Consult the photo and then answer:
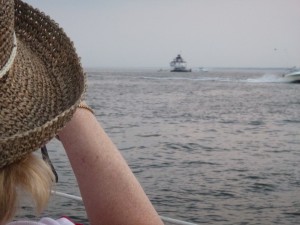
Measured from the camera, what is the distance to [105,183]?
47.8 inches

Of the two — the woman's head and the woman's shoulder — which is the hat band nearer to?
the woman's head

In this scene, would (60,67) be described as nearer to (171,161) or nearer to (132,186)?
(132,186)

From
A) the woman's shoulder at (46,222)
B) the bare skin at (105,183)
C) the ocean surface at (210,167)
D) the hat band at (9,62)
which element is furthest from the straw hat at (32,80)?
the woman's shoulder at (46,222)

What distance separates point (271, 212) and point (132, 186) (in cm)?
719

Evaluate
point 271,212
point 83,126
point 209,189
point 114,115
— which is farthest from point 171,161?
point 114,115

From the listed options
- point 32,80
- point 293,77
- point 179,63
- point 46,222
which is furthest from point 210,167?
point 179,63

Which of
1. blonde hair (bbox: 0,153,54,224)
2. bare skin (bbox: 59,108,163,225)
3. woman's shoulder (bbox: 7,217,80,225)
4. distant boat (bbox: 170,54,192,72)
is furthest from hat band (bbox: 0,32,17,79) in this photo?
distant boat (bbox: 170,54,192,72)

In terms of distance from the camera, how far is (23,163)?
33.8 inches

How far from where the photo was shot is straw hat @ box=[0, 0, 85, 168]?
809 millimetres

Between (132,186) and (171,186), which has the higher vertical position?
(132,186)

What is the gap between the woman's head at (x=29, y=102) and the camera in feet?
2.66

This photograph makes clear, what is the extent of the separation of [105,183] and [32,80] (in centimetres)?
37

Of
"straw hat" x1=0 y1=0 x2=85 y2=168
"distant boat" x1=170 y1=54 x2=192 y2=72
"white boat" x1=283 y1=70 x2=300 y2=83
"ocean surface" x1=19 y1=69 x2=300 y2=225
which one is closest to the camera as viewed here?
"straw hat" x1=0 y1=0 x2=85 y2=168

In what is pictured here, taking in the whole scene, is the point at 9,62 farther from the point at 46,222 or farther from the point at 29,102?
the point at 46,222
